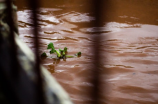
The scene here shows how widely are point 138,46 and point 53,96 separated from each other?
2.66 metres

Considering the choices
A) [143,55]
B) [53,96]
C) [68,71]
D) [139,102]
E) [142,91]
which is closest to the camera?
[53,96]

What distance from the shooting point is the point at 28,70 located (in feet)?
3.24

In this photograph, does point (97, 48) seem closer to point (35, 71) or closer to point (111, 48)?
point (35, 71)

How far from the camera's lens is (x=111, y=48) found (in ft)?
10.2

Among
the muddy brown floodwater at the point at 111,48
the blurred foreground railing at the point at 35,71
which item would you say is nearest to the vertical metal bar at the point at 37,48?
the blurred foreground railing at the point at 35,71

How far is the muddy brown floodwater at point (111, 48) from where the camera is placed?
6.72 feet

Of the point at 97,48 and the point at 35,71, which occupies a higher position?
the point at 97,48

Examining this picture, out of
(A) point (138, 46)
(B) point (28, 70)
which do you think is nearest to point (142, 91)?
(A) point (138, 46)

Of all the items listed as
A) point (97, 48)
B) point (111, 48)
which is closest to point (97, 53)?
point (97, 48)

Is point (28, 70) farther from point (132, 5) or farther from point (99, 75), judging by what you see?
point (132, 5)

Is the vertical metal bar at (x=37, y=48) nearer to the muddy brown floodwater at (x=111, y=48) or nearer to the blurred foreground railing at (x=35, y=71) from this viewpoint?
the blurred foreground railing at (x=35, y=71)

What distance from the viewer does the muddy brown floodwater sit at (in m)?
2.05

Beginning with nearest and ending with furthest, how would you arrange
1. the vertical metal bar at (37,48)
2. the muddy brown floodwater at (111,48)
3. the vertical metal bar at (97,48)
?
the vertical metal bar at (97,48), the vertical metal bar at (37,48), the muddy brown floodwater at (111,48)

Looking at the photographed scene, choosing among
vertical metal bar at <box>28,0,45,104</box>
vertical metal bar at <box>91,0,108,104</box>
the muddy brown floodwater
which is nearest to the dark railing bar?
vertical metal bar at <box>91,0,108,104</box>
